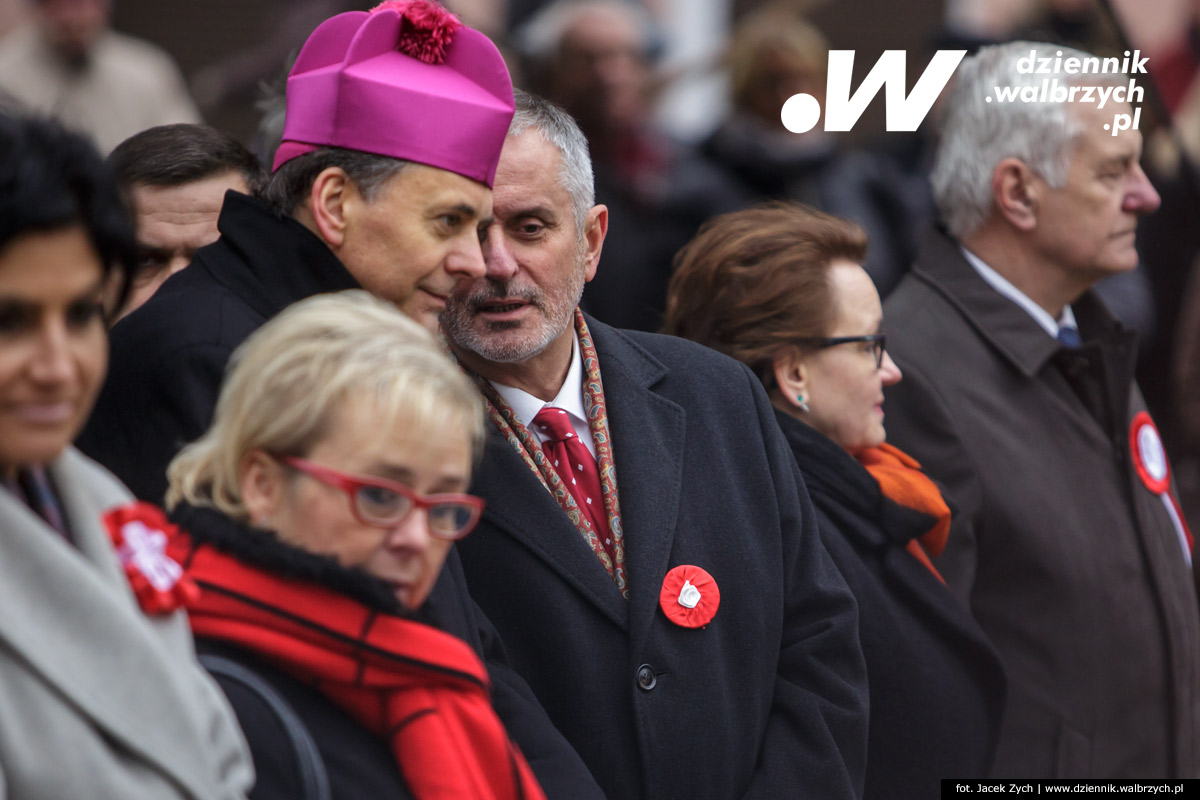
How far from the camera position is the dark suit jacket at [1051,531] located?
11.1 ft

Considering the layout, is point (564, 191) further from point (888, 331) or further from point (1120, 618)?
point (1120, 618)

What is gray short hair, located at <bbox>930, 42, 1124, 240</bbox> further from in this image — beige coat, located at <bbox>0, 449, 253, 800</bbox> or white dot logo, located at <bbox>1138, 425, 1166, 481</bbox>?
beige coat, located at <bbox>0, 449, 253, 800</bbox>

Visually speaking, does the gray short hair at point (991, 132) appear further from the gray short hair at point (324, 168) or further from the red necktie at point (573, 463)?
the gray short hair at point (324, 168)

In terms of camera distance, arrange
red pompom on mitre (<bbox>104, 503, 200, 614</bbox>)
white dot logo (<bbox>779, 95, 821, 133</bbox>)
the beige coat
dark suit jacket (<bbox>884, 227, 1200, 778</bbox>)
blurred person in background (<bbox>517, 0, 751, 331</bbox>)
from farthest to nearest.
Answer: white dot logo (<bbox>779, 95, 821, 133</bbox>), blurred person in background (<bbox>517, 0, 751, 331</bbox>), dark suit jacket (<bbox>884, 227, 1200, 778</bbox>), red pompom on mitre (<bbox>104, 503, 200, 614</bbox>), the beige coat

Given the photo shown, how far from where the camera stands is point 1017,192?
3.72m

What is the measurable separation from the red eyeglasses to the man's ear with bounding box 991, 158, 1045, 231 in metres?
2.18

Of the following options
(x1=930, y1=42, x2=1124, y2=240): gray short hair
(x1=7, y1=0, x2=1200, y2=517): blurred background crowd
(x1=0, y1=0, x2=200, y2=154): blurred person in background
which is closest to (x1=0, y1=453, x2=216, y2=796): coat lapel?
(x1=930, y1=42, x2=1124, y2=240): gray short hair

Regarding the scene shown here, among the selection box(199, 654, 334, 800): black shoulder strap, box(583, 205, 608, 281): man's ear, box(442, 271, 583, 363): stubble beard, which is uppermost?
box(583, 205, 608, 281): man's ear

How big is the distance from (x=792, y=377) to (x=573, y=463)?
651mm

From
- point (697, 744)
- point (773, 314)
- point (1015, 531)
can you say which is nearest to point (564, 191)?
point (773, 314)

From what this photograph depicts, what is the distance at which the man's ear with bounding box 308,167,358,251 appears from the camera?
2457 millimetres

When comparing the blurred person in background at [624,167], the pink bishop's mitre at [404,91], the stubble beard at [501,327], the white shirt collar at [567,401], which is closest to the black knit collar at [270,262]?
the pink bishop's mitre at [404,91]

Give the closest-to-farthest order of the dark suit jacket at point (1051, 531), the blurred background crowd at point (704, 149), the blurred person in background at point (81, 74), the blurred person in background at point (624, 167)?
the dark suit jacket at point (1051, 531) < the blurred person in background at point (624, 167) < the blurred background crowd at point (704, 149) < the blurred person in background at point (81, 74)

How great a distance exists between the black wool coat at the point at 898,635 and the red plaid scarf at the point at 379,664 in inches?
47.0
